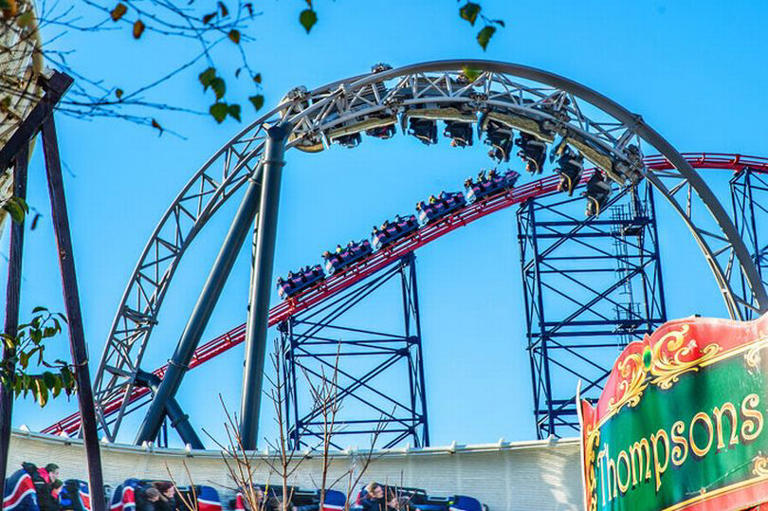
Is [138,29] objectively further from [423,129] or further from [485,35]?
[423,129]

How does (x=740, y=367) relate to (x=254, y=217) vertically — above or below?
below

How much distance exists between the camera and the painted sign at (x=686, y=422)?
25.2ft

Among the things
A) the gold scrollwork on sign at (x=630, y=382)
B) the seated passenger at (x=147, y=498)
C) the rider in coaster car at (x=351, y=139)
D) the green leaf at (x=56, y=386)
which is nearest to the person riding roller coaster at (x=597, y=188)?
the rider in coaster car at (x=351, y=139)

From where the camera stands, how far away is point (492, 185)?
92.6ft

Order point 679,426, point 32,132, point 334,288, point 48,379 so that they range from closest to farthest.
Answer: point 48,379, point 32,132, point 679,426, point 334,288

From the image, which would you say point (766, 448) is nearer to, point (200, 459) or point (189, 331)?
point (200, 459)

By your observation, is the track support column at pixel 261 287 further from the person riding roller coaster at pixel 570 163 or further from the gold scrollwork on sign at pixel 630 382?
the gold scrollwork on sign at pixel 630 382

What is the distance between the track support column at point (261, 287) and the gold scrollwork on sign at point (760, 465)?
7.59 metres

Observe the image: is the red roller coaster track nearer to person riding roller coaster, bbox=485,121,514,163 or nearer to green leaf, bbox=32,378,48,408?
person riding roller coaster, bbox=485,121,514,163

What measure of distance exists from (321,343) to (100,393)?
7.70 metres

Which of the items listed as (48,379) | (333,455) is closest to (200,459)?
(333,455)

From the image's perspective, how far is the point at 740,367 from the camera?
25.8 ft

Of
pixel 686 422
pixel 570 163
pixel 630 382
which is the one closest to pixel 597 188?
pixel 570 163

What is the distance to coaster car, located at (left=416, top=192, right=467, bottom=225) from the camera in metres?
28.0
